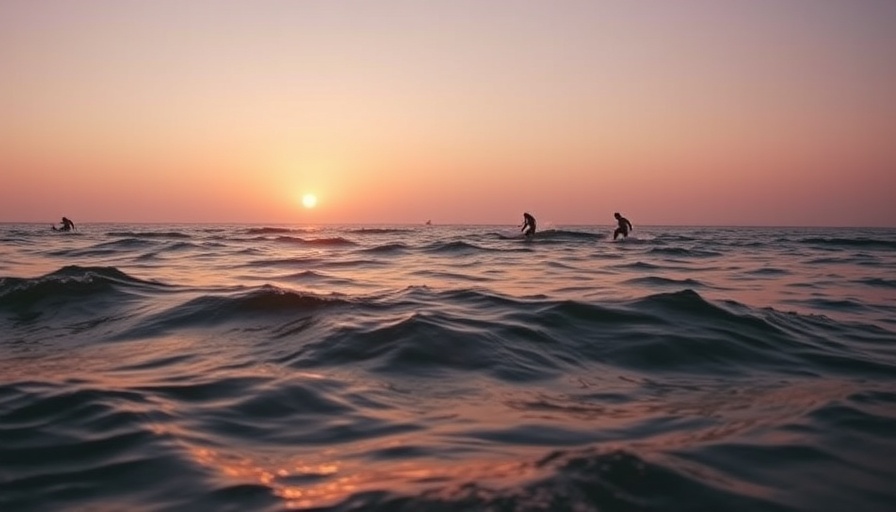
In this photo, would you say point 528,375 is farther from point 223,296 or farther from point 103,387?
point 223,296

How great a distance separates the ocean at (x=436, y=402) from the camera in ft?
10.5

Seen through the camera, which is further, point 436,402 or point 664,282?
point 664,282

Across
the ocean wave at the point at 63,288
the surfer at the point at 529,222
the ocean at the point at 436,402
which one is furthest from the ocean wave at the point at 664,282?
the surfer at the point at 529,222

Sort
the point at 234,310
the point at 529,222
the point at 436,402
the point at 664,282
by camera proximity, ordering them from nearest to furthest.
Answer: the point at 436,402 < the point at 234,310 < the point at 664,282 < the point at 529,222

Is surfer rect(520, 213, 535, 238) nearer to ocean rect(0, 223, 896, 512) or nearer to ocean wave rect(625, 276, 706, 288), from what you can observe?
ocean wave rect(625, 276, 706, 288)

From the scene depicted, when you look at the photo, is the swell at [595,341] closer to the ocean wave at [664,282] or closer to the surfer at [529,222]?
the ocean wave at [664,282]

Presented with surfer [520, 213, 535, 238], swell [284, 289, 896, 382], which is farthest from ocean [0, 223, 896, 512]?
surfer [520, 213, 535, 238]

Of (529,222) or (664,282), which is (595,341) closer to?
(664,282)

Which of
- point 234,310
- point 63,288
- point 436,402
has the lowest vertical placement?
point 436,402

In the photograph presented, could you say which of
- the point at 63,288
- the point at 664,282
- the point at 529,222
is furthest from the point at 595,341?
the point at 529,222

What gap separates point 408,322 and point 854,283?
1320 cm

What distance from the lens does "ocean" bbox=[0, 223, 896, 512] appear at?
10.5 ft

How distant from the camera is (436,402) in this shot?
497 centimetres

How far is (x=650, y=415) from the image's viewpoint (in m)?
4.72
